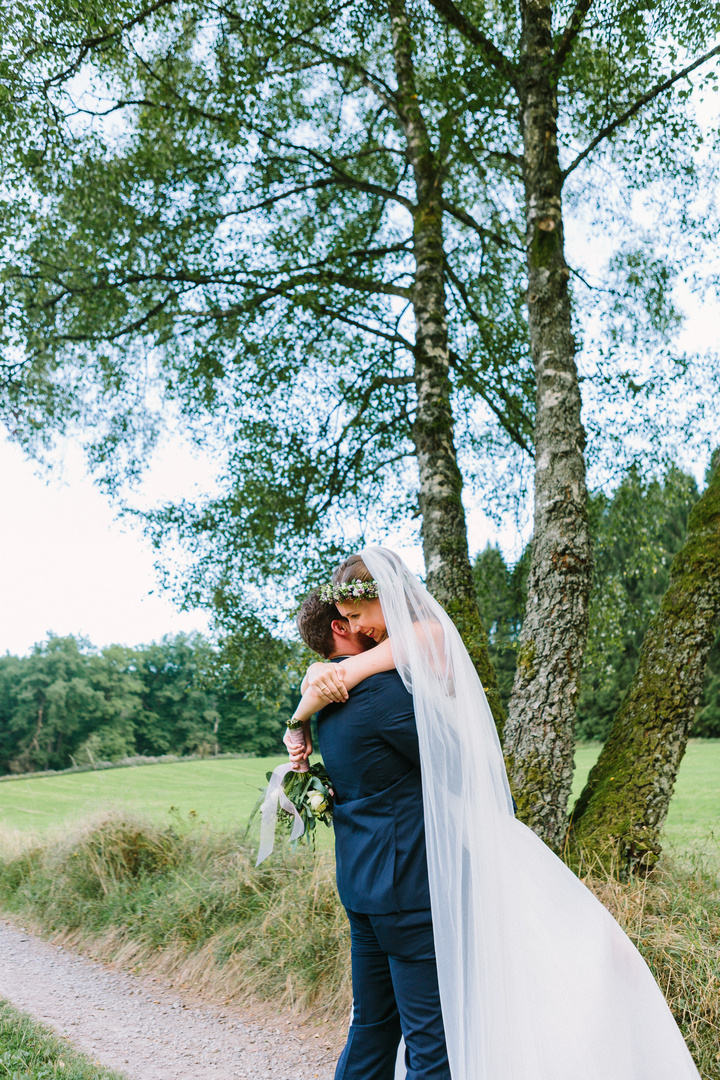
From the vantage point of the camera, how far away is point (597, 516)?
9047 millimetres

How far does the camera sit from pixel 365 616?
2.65m

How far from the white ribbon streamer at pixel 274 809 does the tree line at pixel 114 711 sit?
673 inches

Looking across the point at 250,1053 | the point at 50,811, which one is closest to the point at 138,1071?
the point at 250,1053

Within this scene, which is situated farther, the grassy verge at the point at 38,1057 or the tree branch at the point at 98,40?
the tree branch at the point at 98,40

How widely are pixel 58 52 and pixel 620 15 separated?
4.85 m

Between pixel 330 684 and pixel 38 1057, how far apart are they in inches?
117

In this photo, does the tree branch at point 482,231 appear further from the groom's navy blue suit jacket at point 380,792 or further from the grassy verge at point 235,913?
the groom's navy blue suit jacket at point 380,792

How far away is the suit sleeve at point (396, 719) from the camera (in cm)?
231

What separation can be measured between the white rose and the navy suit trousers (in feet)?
1.21

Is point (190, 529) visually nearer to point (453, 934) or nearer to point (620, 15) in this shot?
point (620, 15)

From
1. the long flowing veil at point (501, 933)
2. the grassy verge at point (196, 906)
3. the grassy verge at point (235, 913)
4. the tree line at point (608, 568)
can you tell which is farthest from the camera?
the tree line at point (608, 568)

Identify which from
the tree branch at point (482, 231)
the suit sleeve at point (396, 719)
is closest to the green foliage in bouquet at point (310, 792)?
the suit sleeve at point (396, 719)

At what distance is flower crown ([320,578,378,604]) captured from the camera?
8.64ft

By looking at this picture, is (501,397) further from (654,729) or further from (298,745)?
(298,745)
